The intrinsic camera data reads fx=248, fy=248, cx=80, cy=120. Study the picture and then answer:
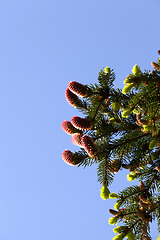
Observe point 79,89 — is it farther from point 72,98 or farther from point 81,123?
Answer: point 81,123

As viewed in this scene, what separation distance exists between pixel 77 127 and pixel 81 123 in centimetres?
5

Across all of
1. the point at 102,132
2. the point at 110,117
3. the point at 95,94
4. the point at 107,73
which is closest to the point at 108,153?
the point at 102,132

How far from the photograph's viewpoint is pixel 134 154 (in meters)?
2.25

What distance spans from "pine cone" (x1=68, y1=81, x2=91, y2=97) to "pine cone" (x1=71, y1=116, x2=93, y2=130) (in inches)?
7.9

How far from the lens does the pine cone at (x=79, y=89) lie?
195cm

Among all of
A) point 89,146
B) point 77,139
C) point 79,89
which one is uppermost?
point 79,89

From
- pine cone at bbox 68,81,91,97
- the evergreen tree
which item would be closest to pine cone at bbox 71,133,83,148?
the evergreen tree

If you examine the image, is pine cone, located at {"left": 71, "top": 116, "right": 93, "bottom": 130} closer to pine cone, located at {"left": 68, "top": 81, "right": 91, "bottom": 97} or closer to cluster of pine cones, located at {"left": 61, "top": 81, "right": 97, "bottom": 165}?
cluster of pine cones, located at {"left": 61, "top": 81, "right": 97, "bottom": 165}

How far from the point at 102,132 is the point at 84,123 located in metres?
0.24

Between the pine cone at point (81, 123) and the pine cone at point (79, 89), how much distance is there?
201 millimetres

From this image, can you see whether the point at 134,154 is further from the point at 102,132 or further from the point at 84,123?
the point at 84,123

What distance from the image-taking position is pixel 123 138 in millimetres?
2150

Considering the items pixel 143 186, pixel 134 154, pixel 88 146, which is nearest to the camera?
pixel 88 146

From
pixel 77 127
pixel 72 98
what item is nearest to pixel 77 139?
pixel 77 127
